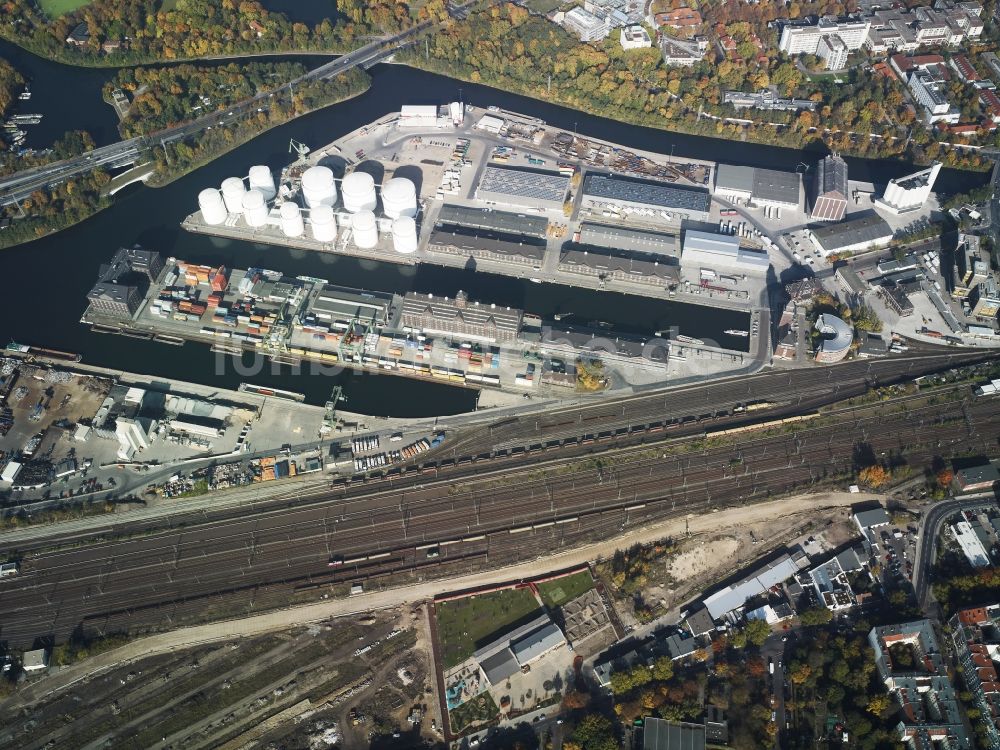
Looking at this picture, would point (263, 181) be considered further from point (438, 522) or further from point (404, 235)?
point (438, 522)

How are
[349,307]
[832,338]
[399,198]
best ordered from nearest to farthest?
[832,338] → [349,307] → [399,198]

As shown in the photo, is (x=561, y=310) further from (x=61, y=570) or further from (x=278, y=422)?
(x=61, y=570)

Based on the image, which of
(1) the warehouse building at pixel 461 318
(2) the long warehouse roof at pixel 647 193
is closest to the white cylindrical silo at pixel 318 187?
(1) the warehouse building at pixel 461 318

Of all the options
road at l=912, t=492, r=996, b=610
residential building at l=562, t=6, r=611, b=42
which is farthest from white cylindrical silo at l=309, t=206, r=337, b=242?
road at l=912, t=492, r=996, b=610

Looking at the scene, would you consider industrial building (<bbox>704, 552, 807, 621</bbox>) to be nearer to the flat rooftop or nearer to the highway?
the highway

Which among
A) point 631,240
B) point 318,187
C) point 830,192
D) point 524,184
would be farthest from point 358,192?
point 830,192

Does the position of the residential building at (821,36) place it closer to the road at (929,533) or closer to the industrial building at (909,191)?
the industrial building at (909,191)

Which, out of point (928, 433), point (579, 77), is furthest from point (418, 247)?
point (928, 433)
